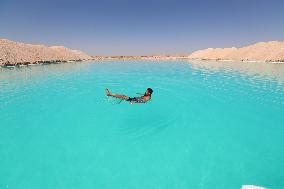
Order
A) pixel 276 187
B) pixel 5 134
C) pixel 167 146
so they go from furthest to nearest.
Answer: pixel 5 134 → pixel 167 146 → pixel 276 187

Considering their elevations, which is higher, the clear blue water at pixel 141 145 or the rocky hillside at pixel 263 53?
the rocky hillside at pixel 263 53

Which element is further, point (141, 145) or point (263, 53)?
point (263, 53)

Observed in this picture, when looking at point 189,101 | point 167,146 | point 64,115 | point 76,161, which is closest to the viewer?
point 76,161

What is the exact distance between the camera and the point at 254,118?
1850 centimetres

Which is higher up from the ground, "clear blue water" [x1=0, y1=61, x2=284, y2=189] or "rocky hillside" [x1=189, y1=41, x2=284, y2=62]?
"rocky hillside" [x1=189, y1=41, x2=284, y2=62]

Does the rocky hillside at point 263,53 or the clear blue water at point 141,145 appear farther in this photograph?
the rocky hillside at point 263,53

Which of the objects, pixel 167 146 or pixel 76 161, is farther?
pixel 167 146

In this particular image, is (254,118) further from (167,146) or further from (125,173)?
(125,173)

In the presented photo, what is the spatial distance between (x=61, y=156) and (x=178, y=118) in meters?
9.97

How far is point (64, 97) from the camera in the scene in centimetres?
2728

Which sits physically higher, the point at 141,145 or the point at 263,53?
the point at 263,53

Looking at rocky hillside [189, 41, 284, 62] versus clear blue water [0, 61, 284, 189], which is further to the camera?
rocky hillside [189, 41, 284, 62]

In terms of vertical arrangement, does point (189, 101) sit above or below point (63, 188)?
above

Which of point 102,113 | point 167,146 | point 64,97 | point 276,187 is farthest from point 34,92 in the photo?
point 276,187
